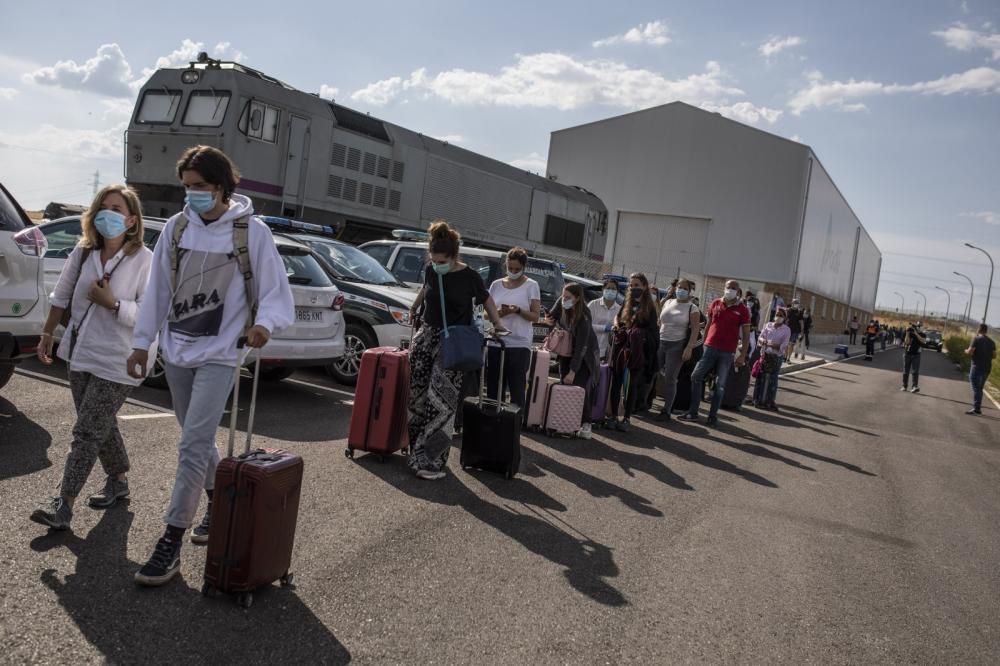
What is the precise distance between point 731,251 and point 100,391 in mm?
40926

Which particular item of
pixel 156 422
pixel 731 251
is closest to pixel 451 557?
pixel 156 422

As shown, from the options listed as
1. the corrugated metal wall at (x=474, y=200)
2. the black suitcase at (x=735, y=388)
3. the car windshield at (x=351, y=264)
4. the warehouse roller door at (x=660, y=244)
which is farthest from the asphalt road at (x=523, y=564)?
the warehouse roller door at (x=660, y=244)

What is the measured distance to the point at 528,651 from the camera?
11.7 feet

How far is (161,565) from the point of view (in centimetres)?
371

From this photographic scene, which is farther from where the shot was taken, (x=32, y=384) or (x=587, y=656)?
(x=32, y=384)

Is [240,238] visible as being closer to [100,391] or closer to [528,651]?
[100,391]

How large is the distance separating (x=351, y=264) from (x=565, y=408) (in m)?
3.66

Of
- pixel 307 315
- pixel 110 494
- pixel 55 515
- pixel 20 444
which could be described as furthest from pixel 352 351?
pixel 55 515

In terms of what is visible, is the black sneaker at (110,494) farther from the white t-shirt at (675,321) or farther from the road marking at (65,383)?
the white t-shirt at (675,321)

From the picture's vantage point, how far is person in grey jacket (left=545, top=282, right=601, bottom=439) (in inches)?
342

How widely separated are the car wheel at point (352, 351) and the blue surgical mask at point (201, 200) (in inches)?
239

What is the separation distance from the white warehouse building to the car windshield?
28.9 m

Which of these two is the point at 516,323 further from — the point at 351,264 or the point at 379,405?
the point at 351,264

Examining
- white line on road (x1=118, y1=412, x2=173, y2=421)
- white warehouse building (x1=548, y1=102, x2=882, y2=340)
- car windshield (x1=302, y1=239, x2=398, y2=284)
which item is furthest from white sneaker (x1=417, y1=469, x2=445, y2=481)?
white warehouse building (x1=548, y1=102, x2=882, y2=340)
